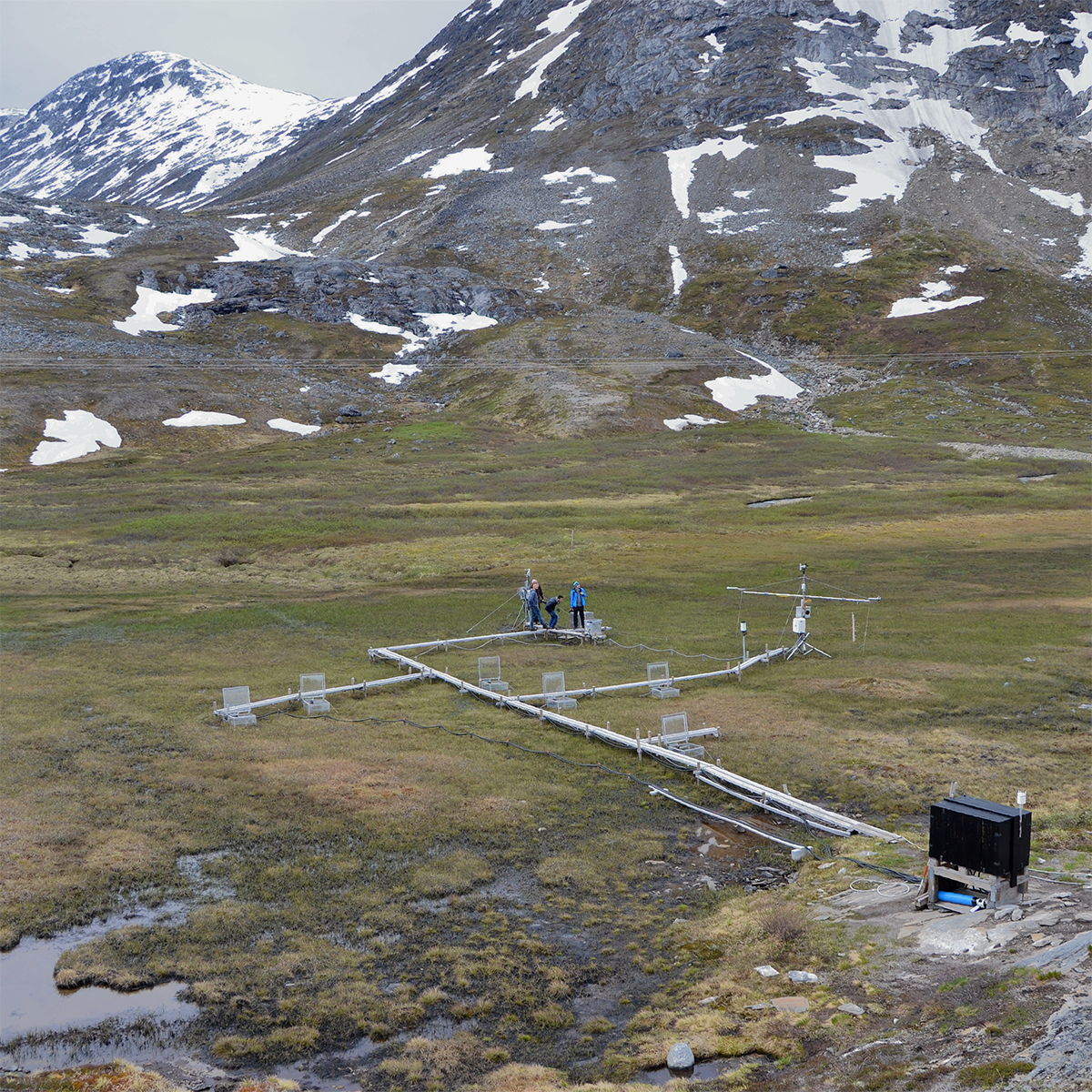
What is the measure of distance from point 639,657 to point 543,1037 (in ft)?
78.9

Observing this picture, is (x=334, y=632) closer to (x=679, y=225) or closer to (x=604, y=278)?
(x=604, y=278)

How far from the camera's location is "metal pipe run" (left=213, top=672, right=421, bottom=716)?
2933 cm

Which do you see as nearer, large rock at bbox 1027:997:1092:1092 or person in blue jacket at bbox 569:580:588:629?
large rock at bbox 1027:997:1092:1092

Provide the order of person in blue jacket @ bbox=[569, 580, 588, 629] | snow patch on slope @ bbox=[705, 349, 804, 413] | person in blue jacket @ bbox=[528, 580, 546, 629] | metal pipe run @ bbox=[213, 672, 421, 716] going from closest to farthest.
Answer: metal pipe run @ bbox=[213, 672, 421, 716] < person in blue jacket @ bbox=[569, 580, 588, 629] < person in blue jacket @ bbox=[528, 580, 546, 629] < snow patch on slope @ bbox=[705, 349, 804, 413]

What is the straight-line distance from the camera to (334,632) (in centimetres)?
4225

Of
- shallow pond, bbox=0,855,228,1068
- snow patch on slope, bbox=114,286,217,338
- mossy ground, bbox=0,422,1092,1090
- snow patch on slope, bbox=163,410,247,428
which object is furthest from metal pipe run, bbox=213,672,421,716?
snow patch on slope, bbox=114,286,217,338

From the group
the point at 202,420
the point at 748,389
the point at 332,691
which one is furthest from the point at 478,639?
the point at 748,389

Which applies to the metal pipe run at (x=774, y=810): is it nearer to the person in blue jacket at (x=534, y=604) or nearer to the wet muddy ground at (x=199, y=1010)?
the wet muddy ground at (x=199, y=1010)

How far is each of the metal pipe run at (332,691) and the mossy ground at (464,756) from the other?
0.71m

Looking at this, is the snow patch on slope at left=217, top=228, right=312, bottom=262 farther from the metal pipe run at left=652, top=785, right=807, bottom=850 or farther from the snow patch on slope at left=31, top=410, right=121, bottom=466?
the metal pipe run at left=652, top=785, right=807, bottom=850

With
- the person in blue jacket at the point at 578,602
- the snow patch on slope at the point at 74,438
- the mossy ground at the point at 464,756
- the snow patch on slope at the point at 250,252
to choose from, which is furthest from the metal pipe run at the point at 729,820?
the snow patch on slope at the point at 250,252

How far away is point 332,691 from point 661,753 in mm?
11624

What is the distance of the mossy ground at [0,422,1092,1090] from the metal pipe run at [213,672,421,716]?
71 cm

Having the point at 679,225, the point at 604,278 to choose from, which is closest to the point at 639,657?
the point at 604,278
